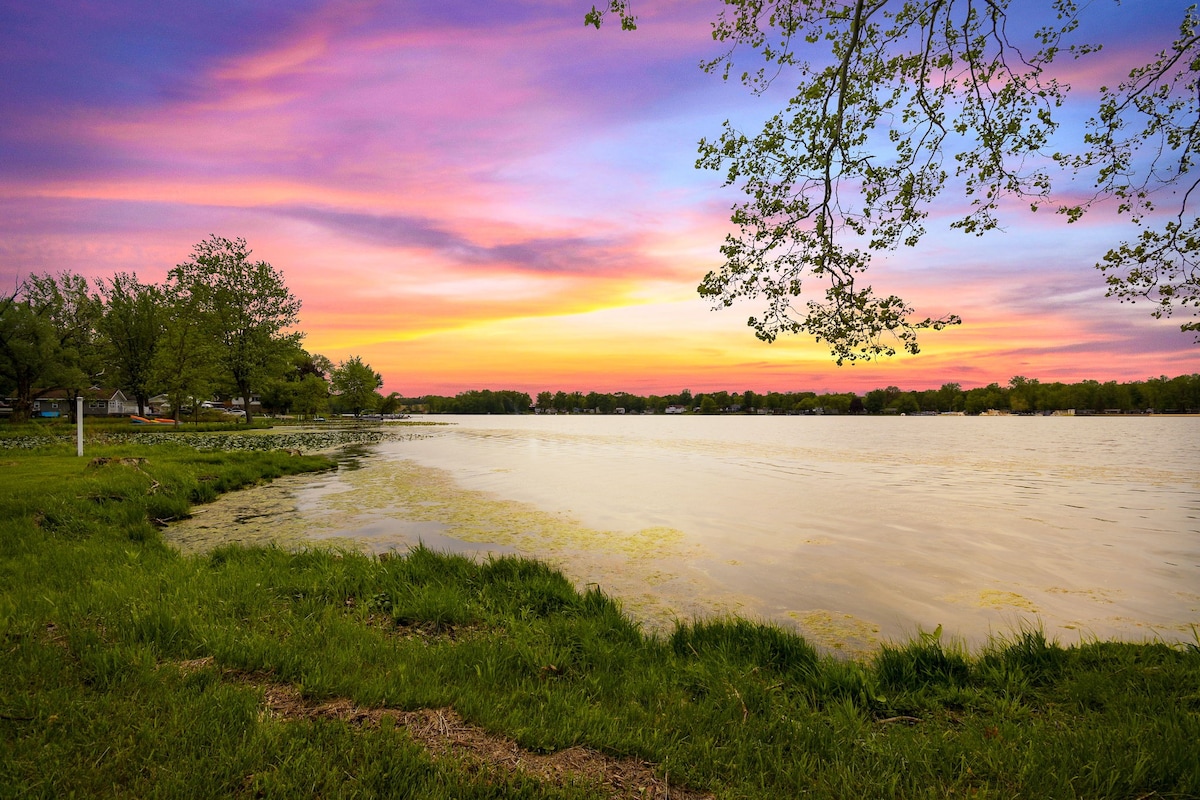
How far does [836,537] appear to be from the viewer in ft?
43.4

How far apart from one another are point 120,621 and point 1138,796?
8.95 m

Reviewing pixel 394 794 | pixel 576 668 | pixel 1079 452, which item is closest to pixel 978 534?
pixel 576 668

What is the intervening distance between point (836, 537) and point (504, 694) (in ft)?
35.8

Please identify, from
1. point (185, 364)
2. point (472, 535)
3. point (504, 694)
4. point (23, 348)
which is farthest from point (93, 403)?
point (504, 694)

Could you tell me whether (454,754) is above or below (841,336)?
below

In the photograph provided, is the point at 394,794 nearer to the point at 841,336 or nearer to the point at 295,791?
the point at 295,791

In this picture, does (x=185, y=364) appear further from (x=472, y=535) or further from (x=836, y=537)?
(x=836, y=537)

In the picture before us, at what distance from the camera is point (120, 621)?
5559 millimetres

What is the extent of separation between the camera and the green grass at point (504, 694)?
11.4 feet

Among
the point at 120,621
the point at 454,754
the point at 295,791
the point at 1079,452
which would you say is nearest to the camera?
the point at 295,791

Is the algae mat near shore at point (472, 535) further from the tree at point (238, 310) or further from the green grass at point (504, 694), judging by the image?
the tree at point (238, 310)

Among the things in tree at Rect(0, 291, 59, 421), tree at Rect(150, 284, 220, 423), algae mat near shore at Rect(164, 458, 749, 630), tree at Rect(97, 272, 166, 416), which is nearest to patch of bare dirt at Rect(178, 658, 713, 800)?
algae mat near shore at Rect(164, 458, 749, 630)

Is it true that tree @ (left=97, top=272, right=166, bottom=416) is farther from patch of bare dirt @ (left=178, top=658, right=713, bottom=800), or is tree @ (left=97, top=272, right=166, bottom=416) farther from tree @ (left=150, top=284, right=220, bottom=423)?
patch of bare dirt @ (left=178, top=658, right=713, bottom=800)

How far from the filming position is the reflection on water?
8.48 meters
